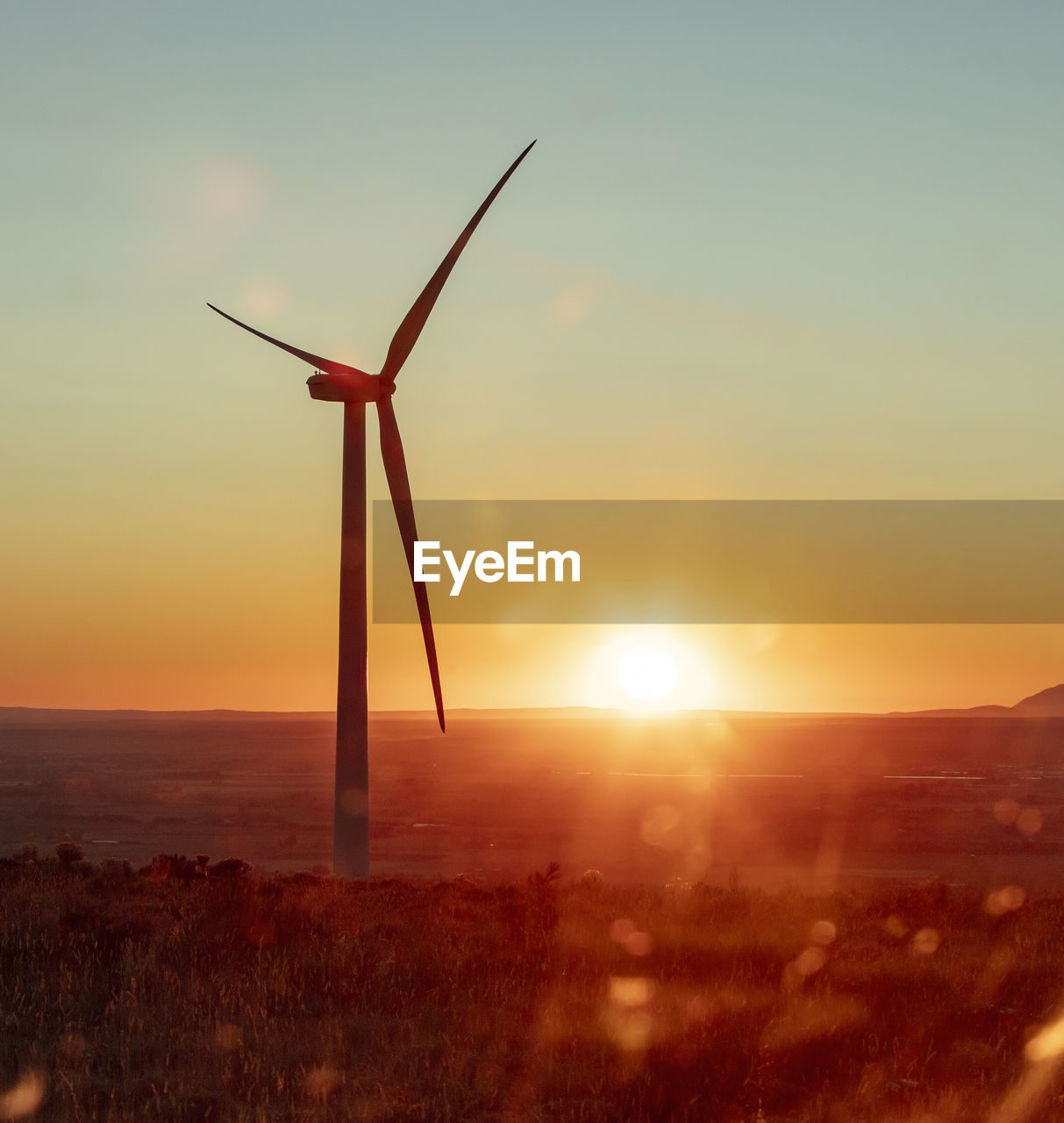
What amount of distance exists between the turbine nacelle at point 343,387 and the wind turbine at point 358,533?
0.07 feet

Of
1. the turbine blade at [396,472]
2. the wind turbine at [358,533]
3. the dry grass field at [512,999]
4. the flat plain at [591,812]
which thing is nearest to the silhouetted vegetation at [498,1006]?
the dry grass field at [512,999]

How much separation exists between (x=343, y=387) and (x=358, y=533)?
4.11 meters

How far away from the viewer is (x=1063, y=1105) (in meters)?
9.77

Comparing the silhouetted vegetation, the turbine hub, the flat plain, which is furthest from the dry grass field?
the turbine hub

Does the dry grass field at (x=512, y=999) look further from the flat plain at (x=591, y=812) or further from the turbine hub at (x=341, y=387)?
the turbine hub at (x=341, y=387)

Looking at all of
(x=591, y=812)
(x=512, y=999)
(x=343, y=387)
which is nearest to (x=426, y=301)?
(x=343, y=387)

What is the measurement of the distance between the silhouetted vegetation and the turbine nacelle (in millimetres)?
13792

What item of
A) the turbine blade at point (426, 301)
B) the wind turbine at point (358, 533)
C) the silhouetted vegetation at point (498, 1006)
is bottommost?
the silhouetted vegetation at point (498, 1006)

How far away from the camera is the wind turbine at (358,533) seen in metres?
26.8

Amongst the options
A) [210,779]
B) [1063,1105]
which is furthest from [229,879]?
[210,779]

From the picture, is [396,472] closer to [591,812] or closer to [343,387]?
[343,387]

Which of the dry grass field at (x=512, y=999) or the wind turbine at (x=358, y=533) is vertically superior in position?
the wind turbine at (x=358, y=533)

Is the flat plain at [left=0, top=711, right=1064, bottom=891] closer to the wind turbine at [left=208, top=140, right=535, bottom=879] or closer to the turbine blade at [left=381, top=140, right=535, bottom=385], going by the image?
the wind turbine at [left=208, top=140, right=535, bottom=879]

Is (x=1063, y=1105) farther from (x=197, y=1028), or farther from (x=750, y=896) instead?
(x=750, y=896)
